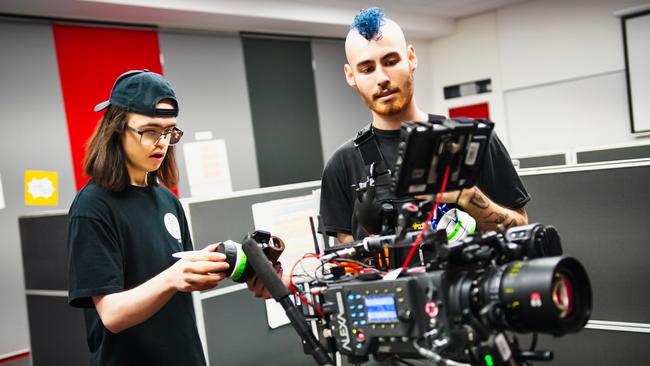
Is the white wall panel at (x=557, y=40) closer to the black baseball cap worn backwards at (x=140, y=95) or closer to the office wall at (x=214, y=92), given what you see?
the office wall at (x=214, y=92)

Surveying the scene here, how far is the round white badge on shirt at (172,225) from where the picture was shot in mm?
1479

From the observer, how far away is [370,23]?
141cm

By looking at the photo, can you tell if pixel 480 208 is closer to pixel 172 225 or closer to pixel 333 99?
pixel 172 225

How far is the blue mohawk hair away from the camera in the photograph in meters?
1.41

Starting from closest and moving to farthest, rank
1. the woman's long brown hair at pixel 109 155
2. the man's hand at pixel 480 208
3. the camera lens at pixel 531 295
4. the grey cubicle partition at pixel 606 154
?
the camera lens at pixel 531 295 → the man's hand at pixel 480 208 → the woman's long brown hair at pixel 109 155 → the grey cubicle partition at pixel 606 154

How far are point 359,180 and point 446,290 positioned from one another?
0.69 meters

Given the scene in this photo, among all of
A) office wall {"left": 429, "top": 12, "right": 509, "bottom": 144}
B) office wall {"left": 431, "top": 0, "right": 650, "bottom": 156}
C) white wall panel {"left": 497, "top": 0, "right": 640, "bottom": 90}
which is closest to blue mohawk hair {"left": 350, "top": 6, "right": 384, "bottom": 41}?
office wall {"left": 431, "top": 0, "right": 650, "bottom": 156}

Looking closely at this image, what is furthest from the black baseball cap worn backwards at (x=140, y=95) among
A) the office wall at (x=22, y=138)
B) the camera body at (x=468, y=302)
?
the office wall at (x=22, y=138)

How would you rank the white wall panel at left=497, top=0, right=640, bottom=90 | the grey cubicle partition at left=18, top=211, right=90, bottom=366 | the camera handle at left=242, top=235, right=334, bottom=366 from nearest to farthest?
1. the camera handle at left=242, top=235, right=334, bottom=366
2. the grey cubicle partition at left=18, top=211, right=90, bottom=366
3. the white wall panel at left=497, top=0, right=640, bottom=90

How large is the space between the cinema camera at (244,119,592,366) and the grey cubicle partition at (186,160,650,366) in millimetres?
1250

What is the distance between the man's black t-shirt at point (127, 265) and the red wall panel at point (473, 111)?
22.1 feet

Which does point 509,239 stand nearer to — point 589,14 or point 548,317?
point 548,317

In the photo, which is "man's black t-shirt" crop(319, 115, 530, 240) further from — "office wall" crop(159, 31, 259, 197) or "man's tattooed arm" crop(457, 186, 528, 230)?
"office wall" crop(159, 31, 259, 197)

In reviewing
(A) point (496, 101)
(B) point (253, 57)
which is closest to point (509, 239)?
(B) point (253, 57)
